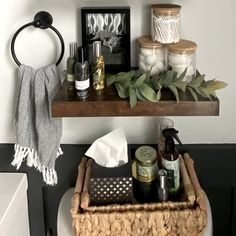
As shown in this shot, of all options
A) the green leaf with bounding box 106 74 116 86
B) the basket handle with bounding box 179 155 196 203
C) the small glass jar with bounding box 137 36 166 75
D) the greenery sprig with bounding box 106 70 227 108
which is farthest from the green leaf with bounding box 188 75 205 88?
the basket handle with bounding box 179 155 196 203

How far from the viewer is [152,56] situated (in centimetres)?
140

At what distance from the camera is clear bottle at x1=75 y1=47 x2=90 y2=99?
1321 mm

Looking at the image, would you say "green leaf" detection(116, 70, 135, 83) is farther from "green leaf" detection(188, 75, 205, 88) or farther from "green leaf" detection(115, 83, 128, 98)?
"green leaf" detection(188, 75, 205, 88)

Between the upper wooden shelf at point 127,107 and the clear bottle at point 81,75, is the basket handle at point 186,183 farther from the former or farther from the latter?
the clear bottle at point 81,75

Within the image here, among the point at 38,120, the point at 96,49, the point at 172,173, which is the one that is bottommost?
the point at 172,173

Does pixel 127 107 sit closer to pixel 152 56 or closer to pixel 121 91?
pixel 121 91

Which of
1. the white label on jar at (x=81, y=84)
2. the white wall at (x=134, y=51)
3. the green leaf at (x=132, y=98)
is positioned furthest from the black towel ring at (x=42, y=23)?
the green leaf at (x=132, y=98)

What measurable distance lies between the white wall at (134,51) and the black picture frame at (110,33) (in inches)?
1.8

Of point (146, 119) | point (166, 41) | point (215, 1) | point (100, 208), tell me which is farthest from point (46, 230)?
point (215, 1)

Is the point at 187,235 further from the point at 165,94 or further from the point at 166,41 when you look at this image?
the point at 166,41

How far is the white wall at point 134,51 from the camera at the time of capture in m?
1.48

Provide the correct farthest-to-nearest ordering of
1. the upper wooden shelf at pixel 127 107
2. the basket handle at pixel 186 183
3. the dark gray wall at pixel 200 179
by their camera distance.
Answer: the dark gray wall at pixel 200 179 → the basket handle at pixel 186 183 → the upper wooden shelf at pixel 127 107

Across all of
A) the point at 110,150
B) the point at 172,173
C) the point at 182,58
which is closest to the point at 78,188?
the point at 110,150

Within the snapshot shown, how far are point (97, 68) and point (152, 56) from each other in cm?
17
